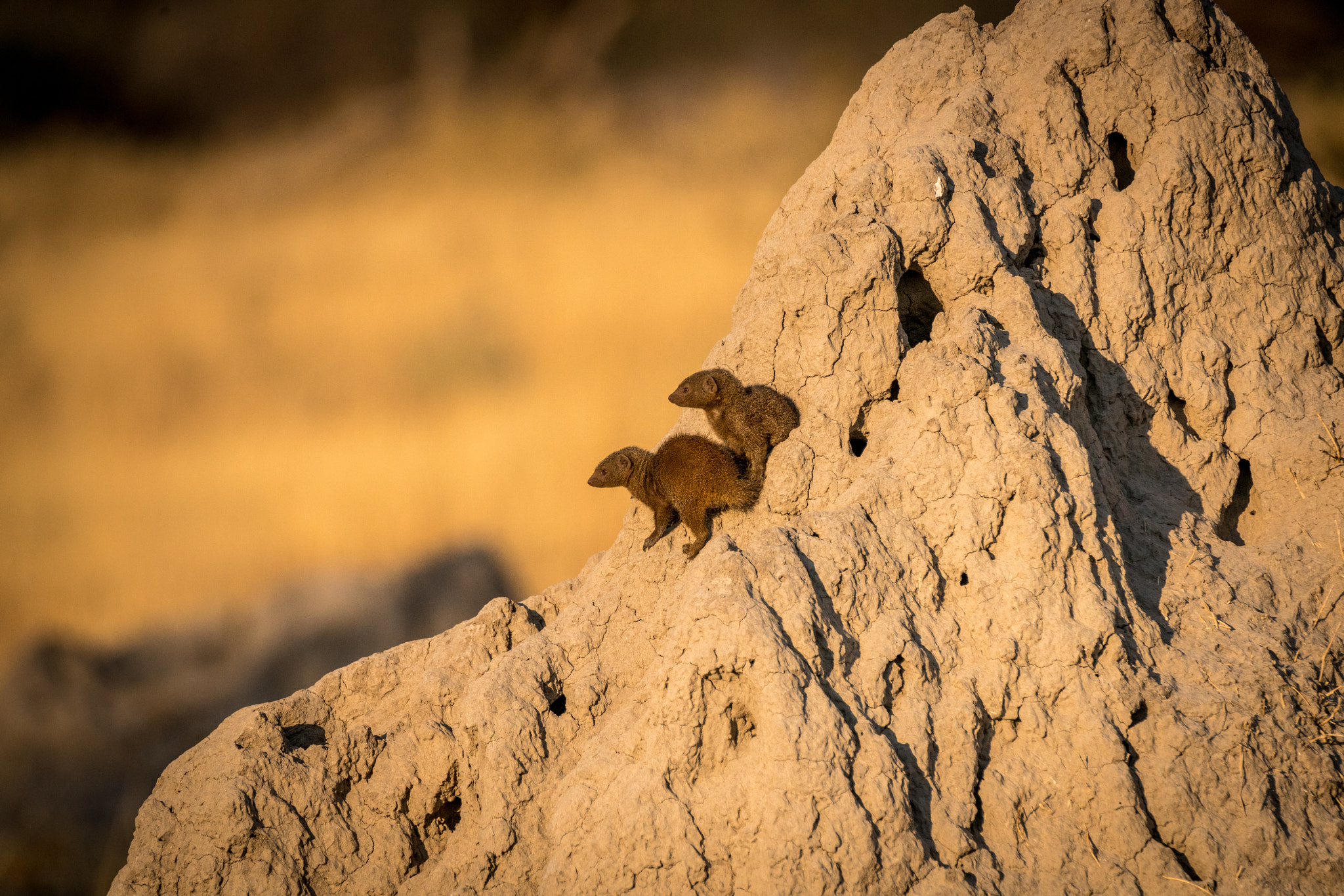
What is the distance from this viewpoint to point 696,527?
5852 mm

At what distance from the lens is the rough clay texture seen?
427cm

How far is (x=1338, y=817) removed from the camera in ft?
14.2

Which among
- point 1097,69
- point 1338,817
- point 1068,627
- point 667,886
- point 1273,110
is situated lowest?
point 1338,817

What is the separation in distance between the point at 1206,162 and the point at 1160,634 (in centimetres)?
339

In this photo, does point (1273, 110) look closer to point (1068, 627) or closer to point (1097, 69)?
point (1097, 69)

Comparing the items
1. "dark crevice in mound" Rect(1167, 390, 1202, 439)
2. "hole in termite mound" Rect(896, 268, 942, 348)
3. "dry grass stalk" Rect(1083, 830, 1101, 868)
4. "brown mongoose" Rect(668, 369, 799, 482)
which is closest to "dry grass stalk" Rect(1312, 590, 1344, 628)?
"dark crevice in mound" Rect(1167, 390, 1202, 439)

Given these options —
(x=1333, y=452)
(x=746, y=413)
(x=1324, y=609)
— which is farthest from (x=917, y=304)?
(x=1324, y=609)

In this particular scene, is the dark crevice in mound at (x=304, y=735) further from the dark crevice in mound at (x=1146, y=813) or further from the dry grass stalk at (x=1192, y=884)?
the dry grass stalk at (x=1192, y=884)

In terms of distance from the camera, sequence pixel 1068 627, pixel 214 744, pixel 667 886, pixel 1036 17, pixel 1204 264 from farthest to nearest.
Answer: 1. pixel 1036 17
2. pixel 1204 264
3. pixel 214 744
4. pixel 1068 627
5. pixel 667 886

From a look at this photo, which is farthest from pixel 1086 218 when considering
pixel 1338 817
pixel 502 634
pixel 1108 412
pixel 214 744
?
pixel 214 744

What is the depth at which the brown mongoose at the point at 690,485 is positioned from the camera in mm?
5758

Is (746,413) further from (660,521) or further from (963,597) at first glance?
(963,597)

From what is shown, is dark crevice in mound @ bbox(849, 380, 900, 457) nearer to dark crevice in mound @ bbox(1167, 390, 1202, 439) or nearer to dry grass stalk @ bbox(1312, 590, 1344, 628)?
dark crevice in mound @ bbox(1167, 390, 1202, 439)

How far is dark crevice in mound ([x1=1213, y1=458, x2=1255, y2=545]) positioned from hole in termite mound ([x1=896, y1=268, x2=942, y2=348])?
84.6 inches
